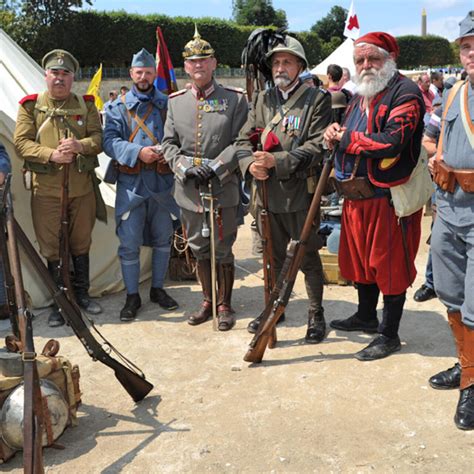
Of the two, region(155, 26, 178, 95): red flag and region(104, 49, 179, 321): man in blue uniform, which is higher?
region(155, 26, 178, 95): red flag

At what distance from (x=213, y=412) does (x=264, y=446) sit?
438mm

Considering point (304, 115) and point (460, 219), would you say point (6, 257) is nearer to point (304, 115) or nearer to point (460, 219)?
point (304, 115)

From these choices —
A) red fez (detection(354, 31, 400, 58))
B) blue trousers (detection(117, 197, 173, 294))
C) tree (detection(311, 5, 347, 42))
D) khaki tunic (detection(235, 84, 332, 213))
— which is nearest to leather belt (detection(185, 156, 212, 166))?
khaki tunic (detection(235, 84, 332, 213))

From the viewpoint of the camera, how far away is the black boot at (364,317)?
416 cm

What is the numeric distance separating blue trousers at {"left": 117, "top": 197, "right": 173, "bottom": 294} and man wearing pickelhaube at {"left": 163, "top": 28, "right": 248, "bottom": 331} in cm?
42

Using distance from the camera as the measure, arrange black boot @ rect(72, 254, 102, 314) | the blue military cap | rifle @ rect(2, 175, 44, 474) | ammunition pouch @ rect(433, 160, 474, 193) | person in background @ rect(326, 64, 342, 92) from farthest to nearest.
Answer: person in background @ rect(326, 64, 342, 92), black boot @ rect(72, 254, 102, 314), the blue military cap, ammunition pouch @ rect(433, 160, 474, 193), rifle @ rect(2, 175, 44, 474)

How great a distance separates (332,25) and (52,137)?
70621mm

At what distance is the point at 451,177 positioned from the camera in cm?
307

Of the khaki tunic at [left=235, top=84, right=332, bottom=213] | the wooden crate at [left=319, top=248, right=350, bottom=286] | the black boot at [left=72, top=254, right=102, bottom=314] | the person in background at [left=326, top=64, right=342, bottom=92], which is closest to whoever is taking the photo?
the khaki tunic at [left=235, top=84, right=332, bottom=213]

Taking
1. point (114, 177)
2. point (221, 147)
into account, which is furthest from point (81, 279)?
point (221, 147)

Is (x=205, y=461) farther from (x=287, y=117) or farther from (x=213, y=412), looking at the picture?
(x=287, y=117)

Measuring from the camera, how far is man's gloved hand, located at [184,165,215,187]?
4199 millimetres

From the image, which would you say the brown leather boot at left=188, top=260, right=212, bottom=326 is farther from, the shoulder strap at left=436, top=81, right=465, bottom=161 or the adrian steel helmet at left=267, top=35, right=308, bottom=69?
the shoulder strap at left=436, top=81, right=465, bottom=161

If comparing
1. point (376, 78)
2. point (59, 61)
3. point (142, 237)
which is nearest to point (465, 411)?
point (376, 78)
